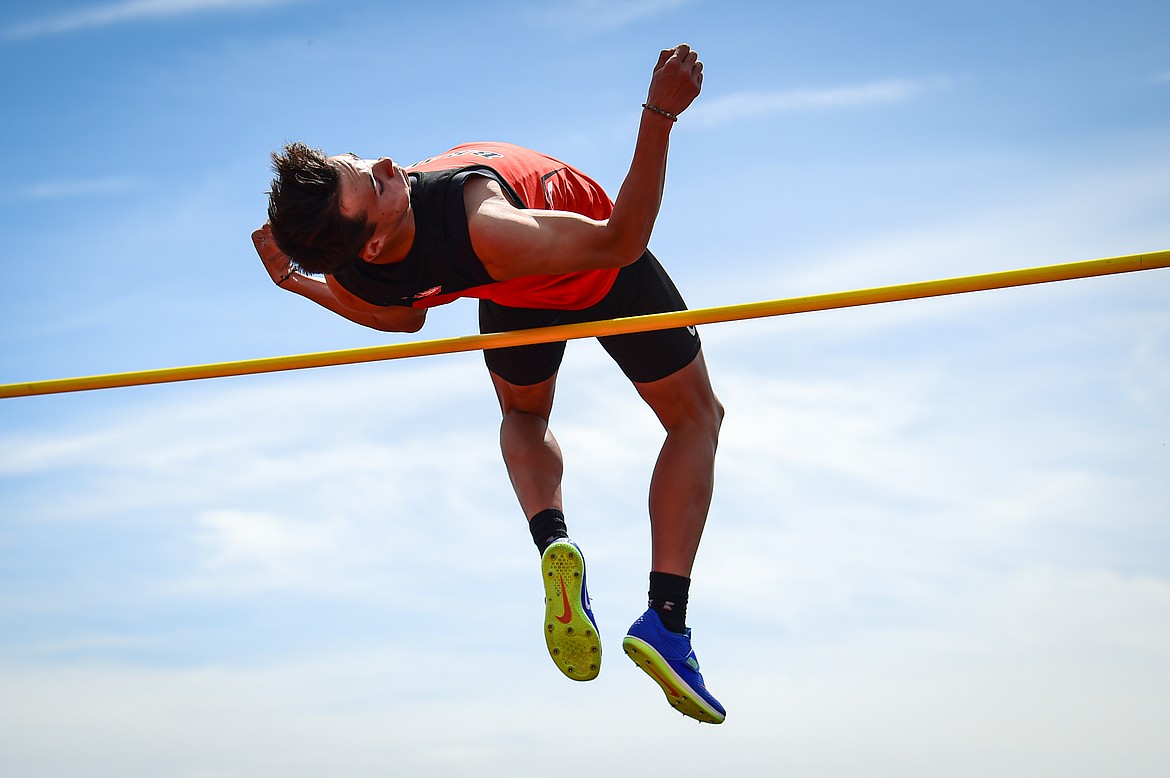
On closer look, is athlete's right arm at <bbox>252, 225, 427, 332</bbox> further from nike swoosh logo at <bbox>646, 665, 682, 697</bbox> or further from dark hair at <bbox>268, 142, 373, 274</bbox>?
nike swoosh logo at <bbox>646, 665, 682, 697</bbox>

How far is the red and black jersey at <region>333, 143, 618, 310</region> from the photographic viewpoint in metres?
3.18

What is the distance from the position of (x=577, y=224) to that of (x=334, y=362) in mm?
1013

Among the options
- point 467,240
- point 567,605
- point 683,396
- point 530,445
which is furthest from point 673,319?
point 567,605

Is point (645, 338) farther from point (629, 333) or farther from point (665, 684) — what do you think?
point (665, 684)

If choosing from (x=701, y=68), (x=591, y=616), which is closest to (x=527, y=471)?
(x=591, y=616)

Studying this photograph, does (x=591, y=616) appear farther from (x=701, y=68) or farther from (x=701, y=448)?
(x=701, y=68)

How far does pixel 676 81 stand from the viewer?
3.00 m

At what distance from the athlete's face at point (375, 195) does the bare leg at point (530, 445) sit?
843 mm

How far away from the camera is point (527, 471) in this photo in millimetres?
3764

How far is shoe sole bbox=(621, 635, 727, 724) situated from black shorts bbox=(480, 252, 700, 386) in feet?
2.58

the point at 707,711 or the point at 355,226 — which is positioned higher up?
the point at 355,226

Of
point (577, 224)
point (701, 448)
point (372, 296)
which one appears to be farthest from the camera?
point (701, 448)

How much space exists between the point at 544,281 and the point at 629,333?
34cm

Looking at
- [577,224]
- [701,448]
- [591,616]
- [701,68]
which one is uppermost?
[701,68]
